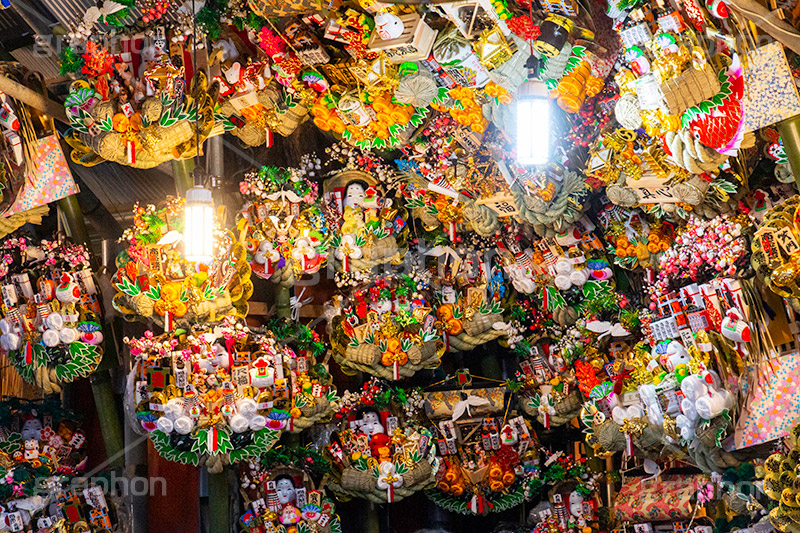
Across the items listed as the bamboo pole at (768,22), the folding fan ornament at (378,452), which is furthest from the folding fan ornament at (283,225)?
the bamboo pole at (768,22)

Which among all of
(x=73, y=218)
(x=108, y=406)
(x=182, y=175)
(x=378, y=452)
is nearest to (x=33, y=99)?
(x=73, y=218)

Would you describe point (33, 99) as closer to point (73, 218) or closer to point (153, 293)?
point (73, 218)

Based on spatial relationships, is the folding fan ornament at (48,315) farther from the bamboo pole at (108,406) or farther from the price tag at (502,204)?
the price tag at (502,204)

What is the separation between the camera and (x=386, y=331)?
7270 mm

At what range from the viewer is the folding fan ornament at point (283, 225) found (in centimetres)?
711

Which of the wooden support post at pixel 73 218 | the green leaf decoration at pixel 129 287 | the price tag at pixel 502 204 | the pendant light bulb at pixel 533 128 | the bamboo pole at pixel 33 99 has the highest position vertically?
the bamboo pole at pixel 33 99

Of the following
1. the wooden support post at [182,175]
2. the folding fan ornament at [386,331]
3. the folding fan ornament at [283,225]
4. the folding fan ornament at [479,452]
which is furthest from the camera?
the folding fan ornament at [479,452]

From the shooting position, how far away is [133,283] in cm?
661

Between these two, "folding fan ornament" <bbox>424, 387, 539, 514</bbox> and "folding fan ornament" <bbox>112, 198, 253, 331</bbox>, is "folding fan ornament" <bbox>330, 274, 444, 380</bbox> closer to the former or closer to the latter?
"folding fan ornament" <bbox>424, 387, 539, 514</bbox>

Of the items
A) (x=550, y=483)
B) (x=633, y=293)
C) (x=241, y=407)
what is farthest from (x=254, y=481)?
(x=633, y=293)

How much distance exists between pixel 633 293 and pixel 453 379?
1.54 m

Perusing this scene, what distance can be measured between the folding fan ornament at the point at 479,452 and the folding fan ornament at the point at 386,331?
1.45ft

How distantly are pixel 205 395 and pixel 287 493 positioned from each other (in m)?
1.04

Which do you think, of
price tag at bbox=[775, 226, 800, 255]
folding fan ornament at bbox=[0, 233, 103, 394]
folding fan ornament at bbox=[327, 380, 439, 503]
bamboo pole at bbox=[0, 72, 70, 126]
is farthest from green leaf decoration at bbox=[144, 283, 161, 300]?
price tag at bbox=[775, 226, 800, 255]
